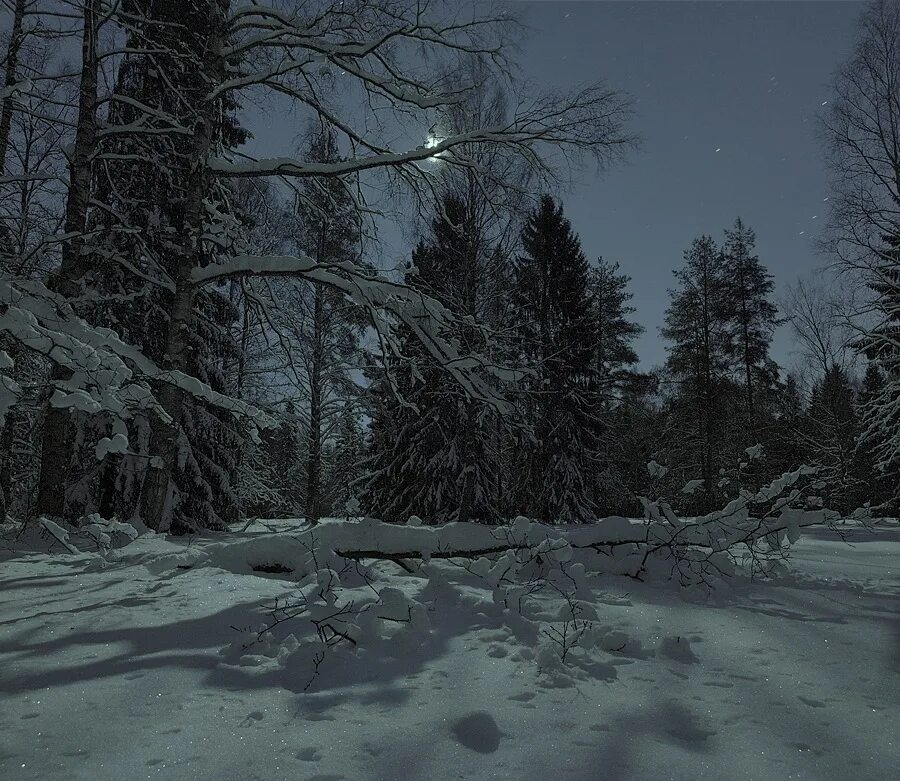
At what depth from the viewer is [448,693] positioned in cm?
212

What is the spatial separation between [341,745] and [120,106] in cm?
1106

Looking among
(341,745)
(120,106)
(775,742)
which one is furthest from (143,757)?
(120,106)

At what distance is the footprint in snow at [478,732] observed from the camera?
1724 millimetres

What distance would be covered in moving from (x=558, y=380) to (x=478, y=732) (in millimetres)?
18450

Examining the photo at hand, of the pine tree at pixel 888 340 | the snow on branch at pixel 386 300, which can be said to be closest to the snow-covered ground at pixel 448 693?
the snow on branch at pixel 386 300

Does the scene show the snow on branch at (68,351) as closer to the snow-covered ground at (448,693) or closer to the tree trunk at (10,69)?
the snow-covered ground at (448,693)

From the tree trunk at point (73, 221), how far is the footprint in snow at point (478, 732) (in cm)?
712

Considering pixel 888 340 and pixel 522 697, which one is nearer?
pixel 522 697

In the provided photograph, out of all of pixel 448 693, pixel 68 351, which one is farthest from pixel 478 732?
pixel 68 351

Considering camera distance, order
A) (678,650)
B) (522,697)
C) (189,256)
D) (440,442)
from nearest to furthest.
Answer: (522,697) → (678,650) → (189,256) → (440,442)

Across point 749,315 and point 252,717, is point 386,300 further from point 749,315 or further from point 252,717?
point 749,315

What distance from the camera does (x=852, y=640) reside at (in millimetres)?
2719

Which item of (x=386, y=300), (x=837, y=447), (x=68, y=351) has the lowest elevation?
(x=68, y=351)

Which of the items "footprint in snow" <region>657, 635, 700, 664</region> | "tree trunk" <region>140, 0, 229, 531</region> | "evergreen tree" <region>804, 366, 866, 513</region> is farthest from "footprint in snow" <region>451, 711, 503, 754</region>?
"evergreen tree" <region>804, 366, 866, 513</region>
